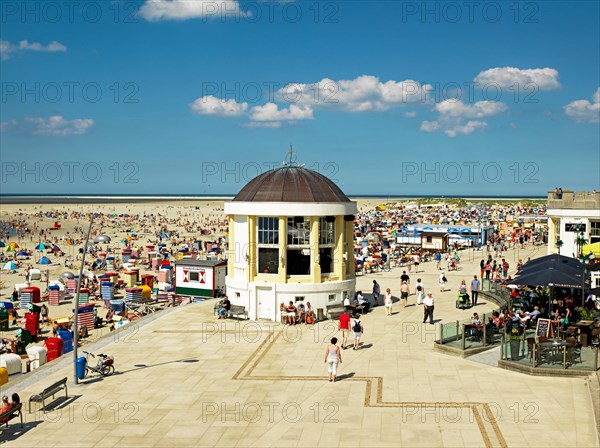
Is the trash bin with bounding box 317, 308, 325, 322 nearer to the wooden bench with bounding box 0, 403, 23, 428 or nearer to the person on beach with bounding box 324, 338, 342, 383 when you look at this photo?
the person on beach with bounding box 324, 338, 342, 383

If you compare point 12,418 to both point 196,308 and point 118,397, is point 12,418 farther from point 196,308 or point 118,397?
point 196,308

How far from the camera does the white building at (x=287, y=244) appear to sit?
2534 centimetres

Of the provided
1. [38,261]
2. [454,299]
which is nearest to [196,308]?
[454,299]

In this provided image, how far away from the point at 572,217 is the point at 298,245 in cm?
1782

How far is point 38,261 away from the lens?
57188 mm

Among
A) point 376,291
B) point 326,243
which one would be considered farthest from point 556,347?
point 376,291

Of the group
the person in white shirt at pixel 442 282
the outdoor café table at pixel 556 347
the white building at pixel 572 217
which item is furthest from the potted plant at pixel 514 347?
the white building at pixel 572 217

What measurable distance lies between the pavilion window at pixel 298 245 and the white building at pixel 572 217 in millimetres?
15443

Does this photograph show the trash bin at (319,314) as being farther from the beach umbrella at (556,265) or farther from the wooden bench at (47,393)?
the wooden bench at (47,393)

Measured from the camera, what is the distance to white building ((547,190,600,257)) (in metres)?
32.8

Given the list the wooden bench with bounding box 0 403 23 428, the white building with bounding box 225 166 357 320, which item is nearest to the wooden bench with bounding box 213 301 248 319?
the white building with bounding box 225 166 357 320

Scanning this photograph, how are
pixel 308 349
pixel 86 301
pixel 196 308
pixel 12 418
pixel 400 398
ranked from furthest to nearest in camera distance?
1. pixel 86 301
2. pixel 196 308
3. pixel 308 349
4. pixel 400 398
5. pixel 12 418

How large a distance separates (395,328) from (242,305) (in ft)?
22.9

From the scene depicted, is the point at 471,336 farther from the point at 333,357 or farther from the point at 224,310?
the point at 224,310
